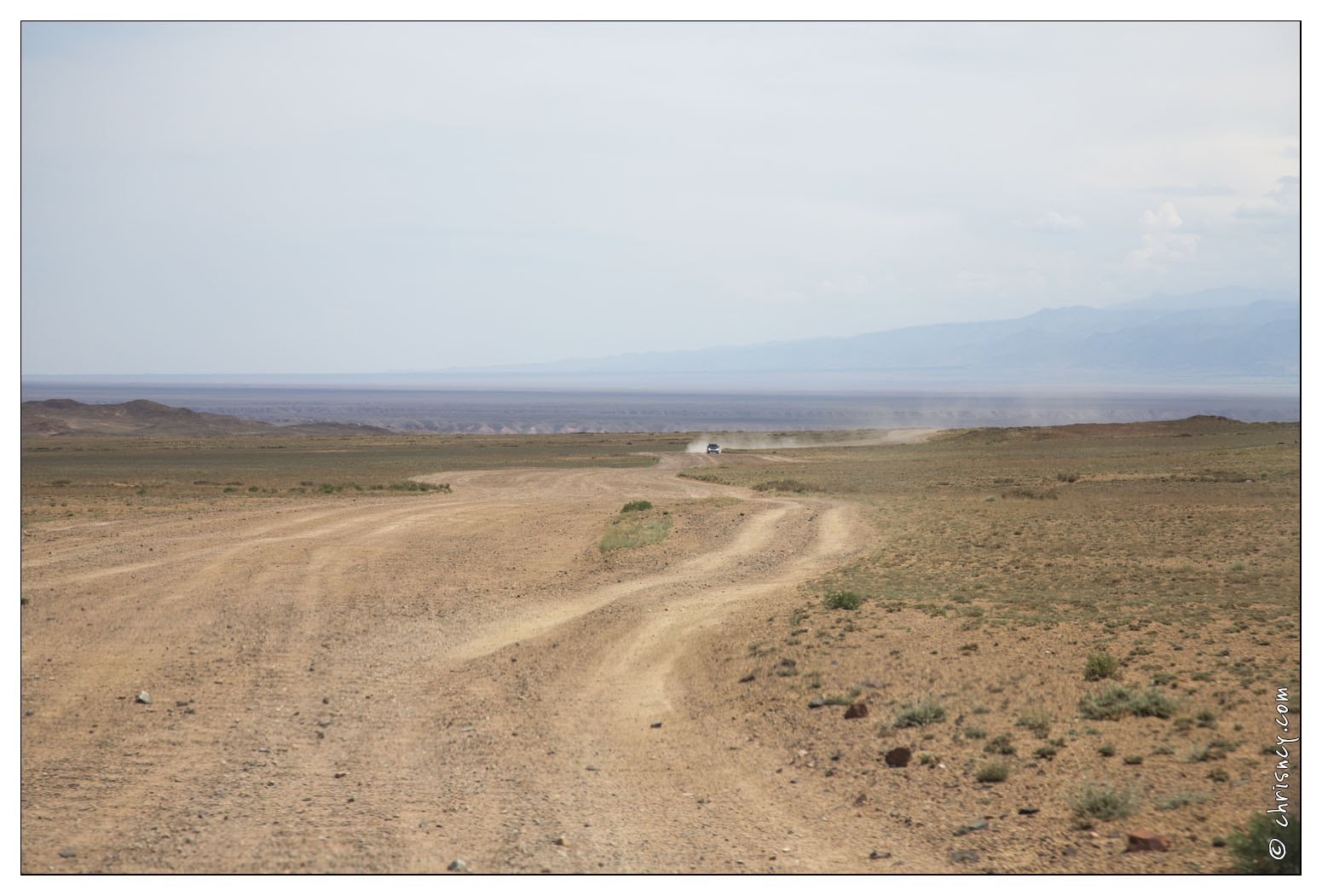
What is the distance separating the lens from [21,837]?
7.18 meters

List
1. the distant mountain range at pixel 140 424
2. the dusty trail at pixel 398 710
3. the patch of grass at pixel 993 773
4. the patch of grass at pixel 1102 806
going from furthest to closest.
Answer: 1. the distant mountain range at pixel 140 424
2. the patch of grass at pixel 993 773
3. the dusty trail at pixel 398 710
4. the patch of grass at pixel 1102 806

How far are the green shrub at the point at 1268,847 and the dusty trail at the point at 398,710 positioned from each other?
2644 millimetres

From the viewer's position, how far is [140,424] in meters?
144

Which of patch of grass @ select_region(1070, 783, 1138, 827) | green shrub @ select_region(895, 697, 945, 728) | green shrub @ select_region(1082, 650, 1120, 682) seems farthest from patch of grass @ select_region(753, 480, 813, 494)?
patch of grass @ select_region(1070, 783, 1138, 827)

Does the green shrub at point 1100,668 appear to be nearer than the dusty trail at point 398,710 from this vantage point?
No

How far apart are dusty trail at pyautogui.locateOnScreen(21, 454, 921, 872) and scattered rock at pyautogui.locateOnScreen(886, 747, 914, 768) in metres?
1.08

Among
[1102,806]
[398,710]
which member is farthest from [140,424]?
[1102,806]

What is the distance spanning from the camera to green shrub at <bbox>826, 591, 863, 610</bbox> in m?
14.9

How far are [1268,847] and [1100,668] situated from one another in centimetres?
466

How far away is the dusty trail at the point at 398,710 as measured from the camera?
283 inches

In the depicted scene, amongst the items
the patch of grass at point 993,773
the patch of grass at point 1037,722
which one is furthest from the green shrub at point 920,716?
the patch of grass at point 993,773

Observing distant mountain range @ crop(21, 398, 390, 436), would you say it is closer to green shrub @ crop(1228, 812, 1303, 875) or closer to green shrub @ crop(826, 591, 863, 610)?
green shrub @ crop(826, 591, 863, 610)

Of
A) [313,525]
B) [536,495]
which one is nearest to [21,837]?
[313,525]
